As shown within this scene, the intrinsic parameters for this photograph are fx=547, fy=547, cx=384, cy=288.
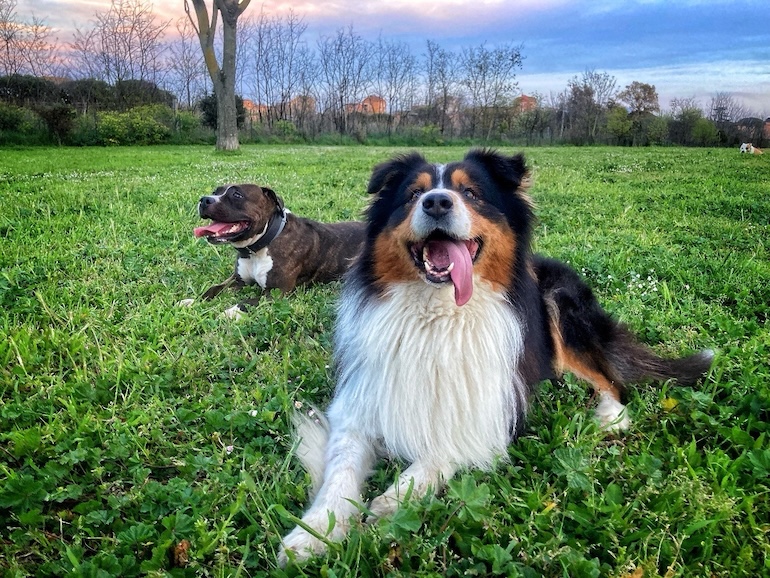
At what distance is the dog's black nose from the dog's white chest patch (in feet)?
9.17

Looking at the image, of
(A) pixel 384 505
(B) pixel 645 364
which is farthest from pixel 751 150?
(A) pixel 384 505

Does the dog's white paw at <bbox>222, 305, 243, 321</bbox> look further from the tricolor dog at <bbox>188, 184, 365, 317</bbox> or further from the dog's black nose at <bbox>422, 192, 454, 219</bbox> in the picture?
the dog's black nose at <bbox>422, 192, 454, 219</bbox>

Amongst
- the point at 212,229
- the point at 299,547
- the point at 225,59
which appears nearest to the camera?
the point at 299,547

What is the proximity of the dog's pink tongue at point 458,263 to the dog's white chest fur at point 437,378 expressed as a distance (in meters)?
0.07

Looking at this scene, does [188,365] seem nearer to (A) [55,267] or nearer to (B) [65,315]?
(B) [65,315]

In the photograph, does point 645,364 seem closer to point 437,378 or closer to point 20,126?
point 437,378

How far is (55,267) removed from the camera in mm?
5004

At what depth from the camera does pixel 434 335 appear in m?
2.63

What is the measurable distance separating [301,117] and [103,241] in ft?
113

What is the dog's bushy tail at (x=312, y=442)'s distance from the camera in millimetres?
2402

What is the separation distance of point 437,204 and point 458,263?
289 mm

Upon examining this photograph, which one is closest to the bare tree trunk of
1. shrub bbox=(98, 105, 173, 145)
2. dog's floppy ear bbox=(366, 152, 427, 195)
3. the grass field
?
shrub bbox=(98, 105, 173, 145)

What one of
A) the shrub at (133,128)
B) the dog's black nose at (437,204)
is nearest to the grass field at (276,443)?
the dog's black nose at (437,204)

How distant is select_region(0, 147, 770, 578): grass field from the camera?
1934 mm
